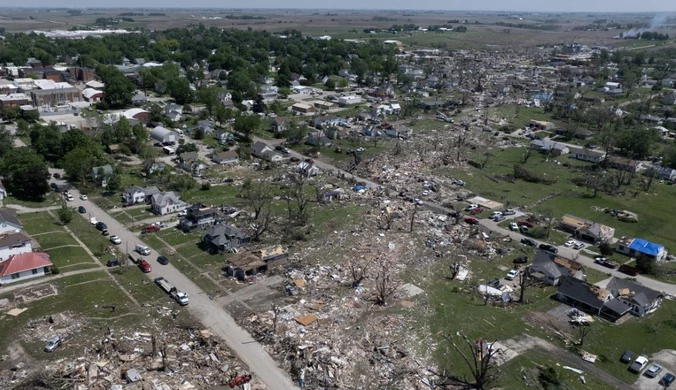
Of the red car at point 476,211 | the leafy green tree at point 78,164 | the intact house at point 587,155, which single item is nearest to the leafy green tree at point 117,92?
the leafy green tree at point 78,164

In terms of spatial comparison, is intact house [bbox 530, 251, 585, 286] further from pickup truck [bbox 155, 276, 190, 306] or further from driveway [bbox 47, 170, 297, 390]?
pickup truck [bbox 155, 276, 190, 306]

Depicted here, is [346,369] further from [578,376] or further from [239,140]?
[239,140]

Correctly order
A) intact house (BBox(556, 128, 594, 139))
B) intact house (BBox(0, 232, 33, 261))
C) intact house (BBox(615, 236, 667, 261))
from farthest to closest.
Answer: intact house (BBox(556, 128, 594, 139)), intact house (BBox(615, 236, 667, 261)), intact house (BBox(0, 232, 33, 261))

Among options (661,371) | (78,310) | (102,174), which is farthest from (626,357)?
(102,174)

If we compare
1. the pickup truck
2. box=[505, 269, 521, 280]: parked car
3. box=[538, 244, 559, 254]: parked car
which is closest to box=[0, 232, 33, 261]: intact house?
the pickup truck

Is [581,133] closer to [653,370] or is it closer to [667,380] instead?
[653,370]

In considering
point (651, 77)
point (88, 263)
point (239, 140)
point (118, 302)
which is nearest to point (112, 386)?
point (118, 302)
